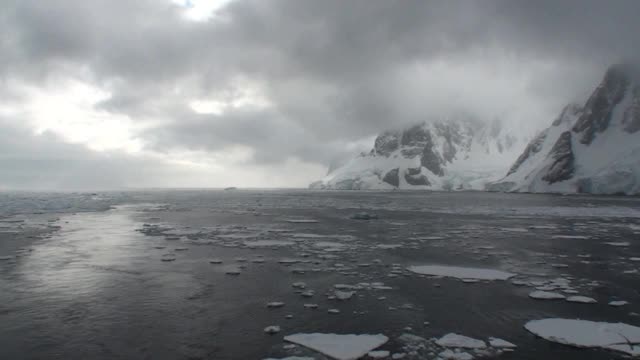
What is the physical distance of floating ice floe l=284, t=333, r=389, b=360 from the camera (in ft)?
36.1

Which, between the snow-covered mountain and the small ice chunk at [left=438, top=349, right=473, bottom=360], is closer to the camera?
the small ice chunk at [left=438, top=349, right=473, bottom=360]

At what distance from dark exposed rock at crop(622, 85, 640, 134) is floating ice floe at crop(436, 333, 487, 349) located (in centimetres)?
16477

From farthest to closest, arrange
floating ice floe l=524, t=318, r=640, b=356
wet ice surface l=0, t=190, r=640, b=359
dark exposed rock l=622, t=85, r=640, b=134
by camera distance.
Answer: dark exposed rock l=622, t=85, r=640, b=134, wet ice surface l=0, t=190, r=640, b=359, floating ice floe l=524, t=318, r=640, b=356

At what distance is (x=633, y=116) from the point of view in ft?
483

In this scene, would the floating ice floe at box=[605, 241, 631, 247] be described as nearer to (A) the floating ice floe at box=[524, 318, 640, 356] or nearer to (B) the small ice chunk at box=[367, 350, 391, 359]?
(A) the floating ice floe at box=[524, 318, 640, 356]

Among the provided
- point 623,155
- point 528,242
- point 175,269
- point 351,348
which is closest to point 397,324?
point 351,348

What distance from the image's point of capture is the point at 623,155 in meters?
131

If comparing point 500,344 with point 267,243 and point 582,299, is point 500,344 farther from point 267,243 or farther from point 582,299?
point 267,243

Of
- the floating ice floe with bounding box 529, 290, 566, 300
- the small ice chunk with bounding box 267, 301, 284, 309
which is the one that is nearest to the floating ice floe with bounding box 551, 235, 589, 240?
the floating ice floe with bounding box 529, 290, 566, 300

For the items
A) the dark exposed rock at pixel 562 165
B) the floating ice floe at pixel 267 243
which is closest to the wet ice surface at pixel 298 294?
the floating ice floe at pixel 267 243

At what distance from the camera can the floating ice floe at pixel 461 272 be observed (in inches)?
772

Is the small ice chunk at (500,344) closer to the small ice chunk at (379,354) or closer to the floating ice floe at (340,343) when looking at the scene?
the floating ice floe at (340,343)

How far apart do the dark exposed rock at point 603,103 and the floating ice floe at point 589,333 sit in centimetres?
16461

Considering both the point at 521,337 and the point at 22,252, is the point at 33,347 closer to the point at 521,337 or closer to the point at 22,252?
the point at 521,337
